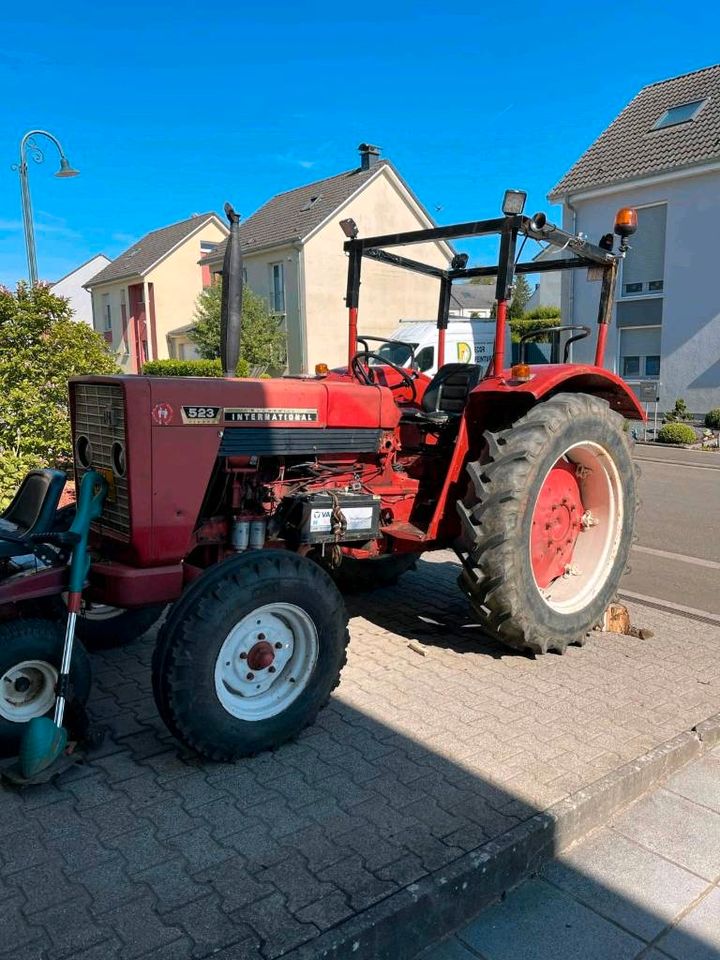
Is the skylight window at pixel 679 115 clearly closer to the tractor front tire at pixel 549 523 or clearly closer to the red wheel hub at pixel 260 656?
the tractor front tire at pixel 549 523

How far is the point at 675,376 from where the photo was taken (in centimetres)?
1823

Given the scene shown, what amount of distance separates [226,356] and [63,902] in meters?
2.23

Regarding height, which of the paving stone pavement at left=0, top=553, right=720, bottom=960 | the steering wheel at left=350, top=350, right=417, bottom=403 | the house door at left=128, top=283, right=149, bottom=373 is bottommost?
the paving stone pavement at left=0, top=553, right=720, bottom=960

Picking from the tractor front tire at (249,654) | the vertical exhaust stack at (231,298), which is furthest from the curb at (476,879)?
the vertical exhaust stack at (231,298)

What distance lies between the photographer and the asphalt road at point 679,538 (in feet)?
19.0

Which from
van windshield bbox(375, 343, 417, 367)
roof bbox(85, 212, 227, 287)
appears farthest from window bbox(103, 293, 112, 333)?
van windshield bbox(375, 343, 417, 367)

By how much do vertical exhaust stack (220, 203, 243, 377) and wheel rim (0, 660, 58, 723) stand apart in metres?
1.49

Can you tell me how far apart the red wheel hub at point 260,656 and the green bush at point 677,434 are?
14272 millimetres

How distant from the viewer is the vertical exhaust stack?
3.45 metres

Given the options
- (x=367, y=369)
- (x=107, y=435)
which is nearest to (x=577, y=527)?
(x=367, y=369)

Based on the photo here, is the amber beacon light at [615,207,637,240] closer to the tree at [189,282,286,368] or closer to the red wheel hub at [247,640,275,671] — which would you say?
the red wheel hub at [247,640,275,671]

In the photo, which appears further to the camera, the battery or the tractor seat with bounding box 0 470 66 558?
the battery

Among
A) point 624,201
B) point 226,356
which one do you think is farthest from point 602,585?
point 624,201

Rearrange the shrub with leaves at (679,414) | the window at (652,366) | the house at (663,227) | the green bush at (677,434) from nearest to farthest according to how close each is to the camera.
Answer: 1. the green bush at (677,434)
2. the house at (663,227)
3. the shrub with leaves at (679,414)
4. the window at (652,366)
